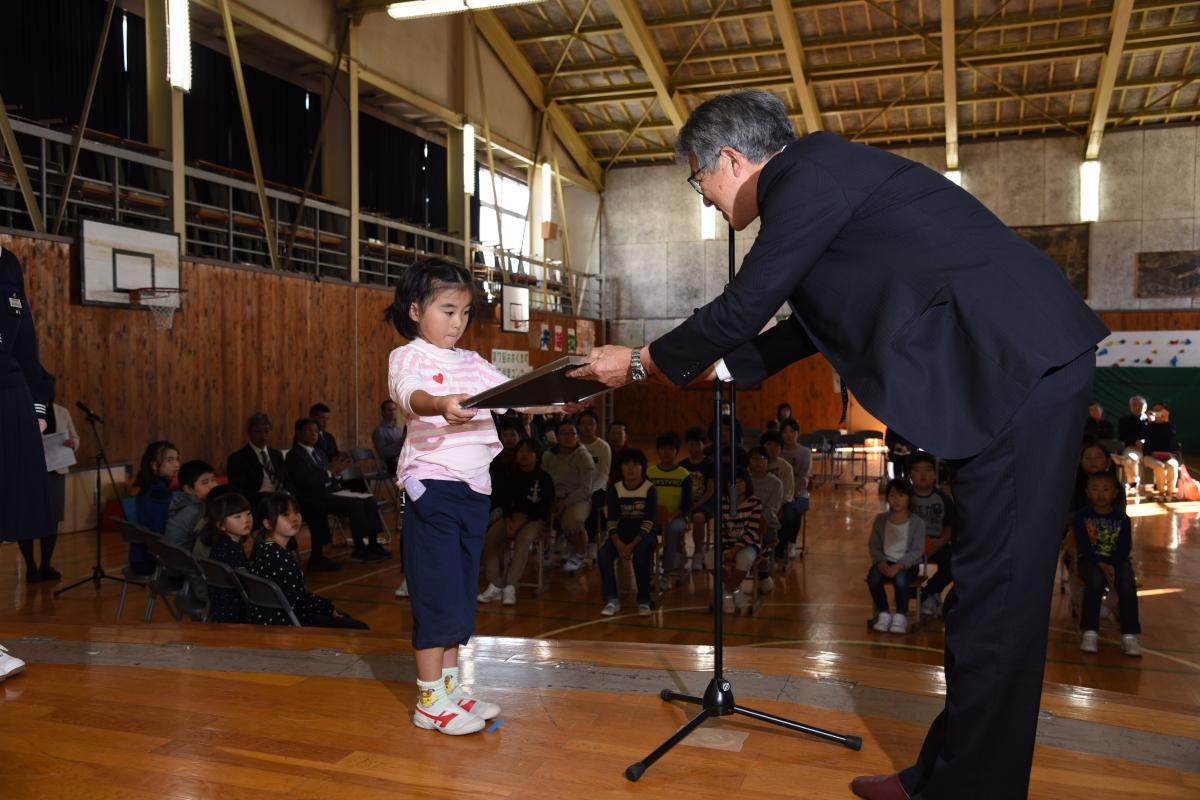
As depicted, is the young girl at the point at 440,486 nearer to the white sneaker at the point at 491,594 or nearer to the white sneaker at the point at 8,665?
the white sneaker at the point at 8,665

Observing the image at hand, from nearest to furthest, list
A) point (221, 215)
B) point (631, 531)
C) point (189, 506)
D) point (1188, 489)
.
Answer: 1. point (189, 506)
2. point (631, 531)
3. point (221, 215)
4. point (1188, 489)

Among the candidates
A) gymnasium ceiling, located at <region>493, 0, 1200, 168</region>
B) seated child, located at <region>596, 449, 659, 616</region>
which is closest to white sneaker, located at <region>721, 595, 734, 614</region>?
seated child, located at <region>596, 449, 659, 616</region>

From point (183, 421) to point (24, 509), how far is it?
7.23 meters

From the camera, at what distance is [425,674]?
2.43m

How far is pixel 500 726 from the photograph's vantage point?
2.44 meters

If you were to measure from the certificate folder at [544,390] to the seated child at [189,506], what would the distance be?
3.86m

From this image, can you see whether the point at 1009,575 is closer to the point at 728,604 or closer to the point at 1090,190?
the point at 728,604

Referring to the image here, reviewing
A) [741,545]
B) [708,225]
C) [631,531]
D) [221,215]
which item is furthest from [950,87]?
[631,531]

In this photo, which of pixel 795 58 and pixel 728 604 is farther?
pixel 795 58

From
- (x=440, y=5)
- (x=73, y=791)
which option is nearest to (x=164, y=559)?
(x=73, y=791)

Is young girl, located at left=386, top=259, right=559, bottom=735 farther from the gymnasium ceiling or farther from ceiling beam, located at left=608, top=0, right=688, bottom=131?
ceiling beam, located at left=608, top=0, right=688, bottom=131

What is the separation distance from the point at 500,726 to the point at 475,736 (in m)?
0.08

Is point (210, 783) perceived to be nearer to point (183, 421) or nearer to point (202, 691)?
point (202, 691)

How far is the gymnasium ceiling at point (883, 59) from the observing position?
49.7 feet
